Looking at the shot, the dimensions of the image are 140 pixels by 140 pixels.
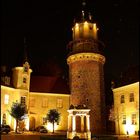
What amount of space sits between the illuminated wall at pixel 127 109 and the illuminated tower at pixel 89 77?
234 centimetres

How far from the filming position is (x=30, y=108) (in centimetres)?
4862

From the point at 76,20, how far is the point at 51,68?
16.7 meters

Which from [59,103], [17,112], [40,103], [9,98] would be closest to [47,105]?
[40,103]

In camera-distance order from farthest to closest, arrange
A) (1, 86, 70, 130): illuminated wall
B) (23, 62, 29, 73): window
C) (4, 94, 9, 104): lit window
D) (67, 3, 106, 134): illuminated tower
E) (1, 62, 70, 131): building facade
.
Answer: (23, 62, 29, 73): window < (1, 86, 70, 130): illuminated wall < (1, 62, 70, 131): building facade < (4, 94, 9, 104): lit window < (67, 3, 106, 134): illuminated tower

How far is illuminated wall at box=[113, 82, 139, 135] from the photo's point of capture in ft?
127

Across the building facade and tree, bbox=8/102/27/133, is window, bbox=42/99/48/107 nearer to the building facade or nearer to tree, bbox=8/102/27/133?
the building facade

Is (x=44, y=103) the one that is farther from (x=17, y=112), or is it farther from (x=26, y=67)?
(x=17, y=112)

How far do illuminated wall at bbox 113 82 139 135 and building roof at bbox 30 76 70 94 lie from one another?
1172 centimetres

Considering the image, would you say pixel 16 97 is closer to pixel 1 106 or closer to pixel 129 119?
pixel 1 106

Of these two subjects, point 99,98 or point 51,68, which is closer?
point 99,98

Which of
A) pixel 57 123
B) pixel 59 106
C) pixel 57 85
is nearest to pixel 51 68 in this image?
pixel 57 85

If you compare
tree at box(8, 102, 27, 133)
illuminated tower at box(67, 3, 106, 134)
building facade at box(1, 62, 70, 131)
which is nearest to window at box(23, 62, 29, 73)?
building facade at box(1, 62, 70, 131)

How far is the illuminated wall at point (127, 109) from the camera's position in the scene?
38.6 m

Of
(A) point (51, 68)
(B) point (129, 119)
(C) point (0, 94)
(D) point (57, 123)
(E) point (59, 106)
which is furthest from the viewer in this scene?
(A) point (51, 68)
